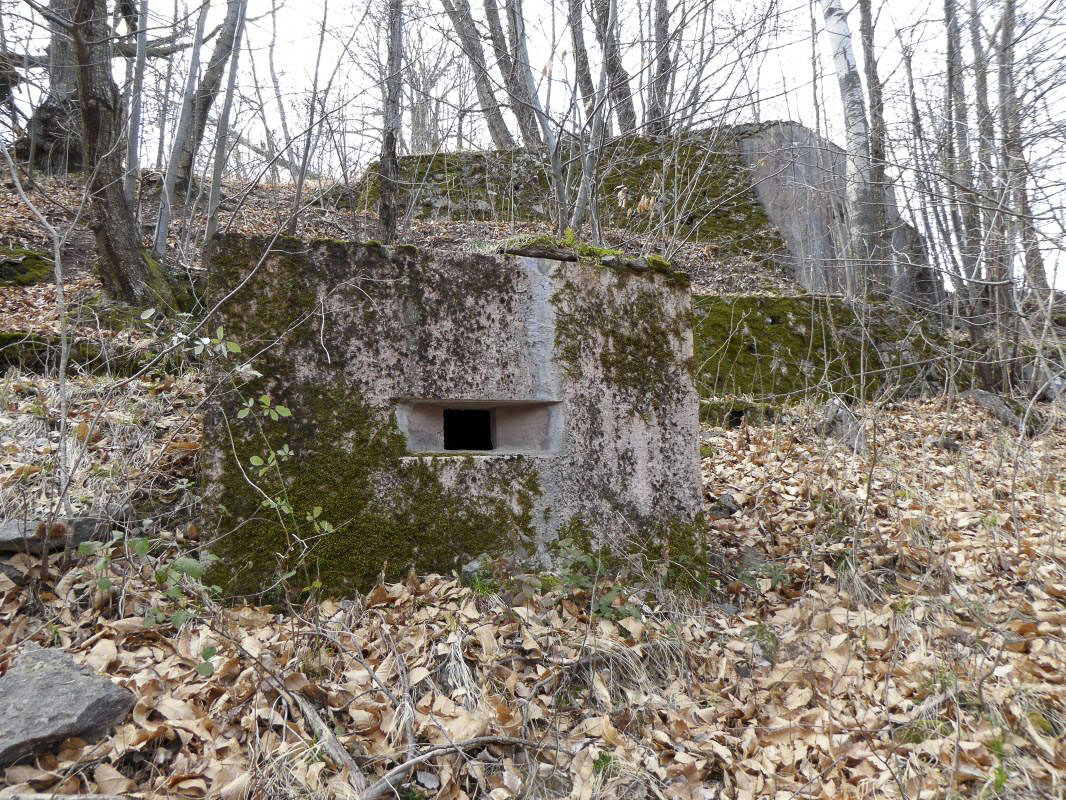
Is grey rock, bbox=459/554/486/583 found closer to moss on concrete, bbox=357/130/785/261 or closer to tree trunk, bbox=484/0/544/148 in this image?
tree trunk, bbox=484/0/544/148

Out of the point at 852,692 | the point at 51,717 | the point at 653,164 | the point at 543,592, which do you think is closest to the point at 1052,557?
the point at 852,692

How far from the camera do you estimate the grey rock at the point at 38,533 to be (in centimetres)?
269

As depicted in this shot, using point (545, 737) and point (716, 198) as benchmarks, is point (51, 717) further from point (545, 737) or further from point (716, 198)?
point (716, 198)

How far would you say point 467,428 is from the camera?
141 inches

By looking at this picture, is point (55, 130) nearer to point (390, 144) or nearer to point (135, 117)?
point (135, 117)

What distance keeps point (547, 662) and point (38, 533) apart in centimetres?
209

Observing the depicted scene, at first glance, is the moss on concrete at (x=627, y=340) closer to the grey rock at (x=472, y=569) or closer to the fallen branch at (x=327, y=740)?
the grey rock at (x=472, y=569)

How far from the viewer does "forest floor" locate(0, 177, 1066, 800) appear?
2.06m

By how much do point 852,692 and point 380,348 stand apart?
7.52ft

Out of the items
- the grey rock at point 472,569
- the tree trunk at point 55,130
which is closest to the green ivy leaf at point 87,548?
the grey rock at point 472,569

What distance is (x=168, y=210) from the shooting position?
5.70 meters

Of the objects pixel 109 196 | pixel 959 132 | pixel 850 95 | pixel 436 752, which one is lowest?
pixel 436 752

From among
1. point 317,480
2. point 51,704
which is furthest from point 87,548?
point 317,480

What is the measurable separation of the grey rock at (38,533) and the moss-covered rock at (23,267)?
3843 mm
